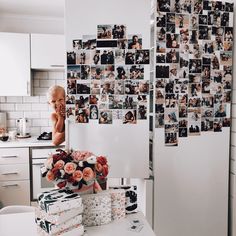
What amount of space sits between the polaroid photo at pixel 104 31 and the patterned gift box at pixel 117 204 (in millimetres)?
1136

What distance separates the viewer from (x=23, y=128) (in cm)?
369

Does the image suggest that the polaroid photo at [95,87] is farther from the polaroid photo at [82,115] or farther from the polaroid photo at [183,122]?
the polaroid photo at [183,122]

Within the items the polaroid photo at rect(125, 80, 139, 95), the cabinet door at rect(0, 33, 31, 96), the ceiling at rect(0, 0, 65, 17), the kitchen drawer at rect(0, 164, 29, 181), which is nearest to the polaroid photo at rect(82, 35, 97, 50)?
the polaroid photo at rect(125, 80, 139, 95)

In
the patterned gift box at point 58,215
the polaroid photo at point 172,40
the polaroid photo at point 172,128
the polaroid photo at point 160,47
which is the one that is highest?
the polaroid photo at point 172,40

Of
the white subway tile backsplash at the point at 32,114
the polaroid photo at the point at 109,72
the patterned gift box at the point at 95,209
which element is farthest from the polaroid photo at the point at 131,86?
the white subway tile backsplash at the point at 32,114

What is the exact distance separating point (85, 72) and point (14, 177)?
1.93 metres

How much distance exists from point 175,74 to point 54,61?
75.8 inches

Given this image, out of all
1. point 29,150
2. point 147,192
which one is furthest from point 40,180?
point 147,192

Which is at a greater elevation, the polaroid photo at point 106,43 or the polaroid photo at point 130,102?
the polaroid photo at point 106,43

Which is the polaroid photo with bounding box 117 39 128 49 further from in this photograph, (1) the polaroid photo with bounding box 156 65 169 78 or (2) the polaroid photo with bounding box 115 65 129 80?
(1) the polaroid photo with bounding box 156 65 169 78

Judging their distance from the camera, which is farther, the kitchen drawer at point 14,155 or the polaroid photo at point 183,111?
the kitchen drawer at point 14,155

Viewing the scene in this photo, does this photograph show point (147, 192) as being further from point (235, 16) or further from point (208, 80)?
point (235, 16)

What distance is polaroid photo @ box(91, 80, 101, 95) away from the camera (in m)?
2.01

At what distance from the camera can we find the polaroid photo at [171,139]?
81.9 inches
